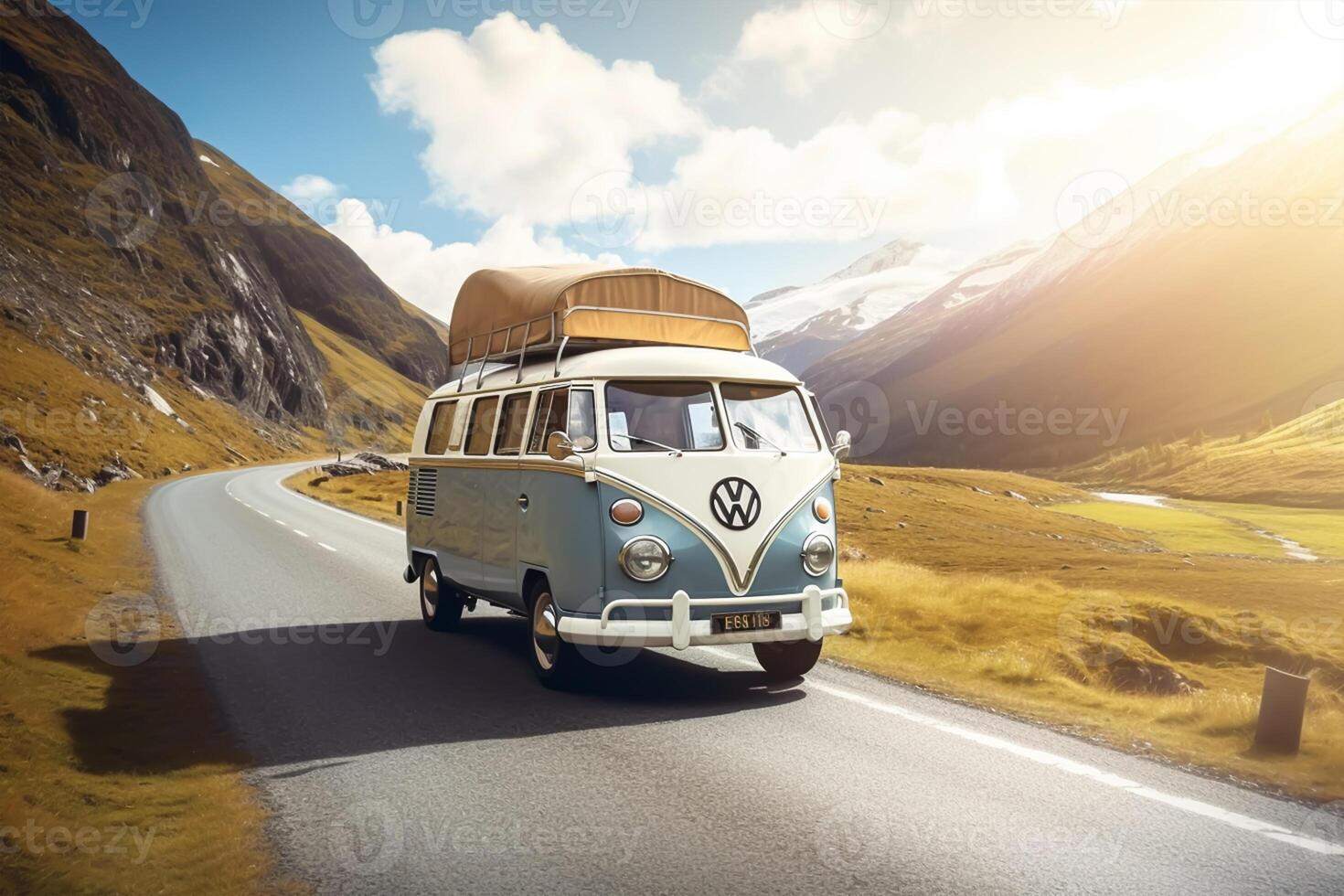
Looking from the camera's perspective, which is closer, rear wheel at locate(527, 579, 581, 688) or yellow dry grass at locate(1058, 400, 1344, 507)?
rear wheel at locate(527, 579, 581, 688)

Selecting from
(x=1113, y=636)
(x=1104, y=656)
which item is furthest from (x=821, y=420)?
(x=1113, y=636)

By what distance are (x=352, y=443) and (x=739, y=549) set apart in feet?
403

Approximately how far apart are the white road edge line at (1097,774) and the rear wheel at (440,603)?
4446mm

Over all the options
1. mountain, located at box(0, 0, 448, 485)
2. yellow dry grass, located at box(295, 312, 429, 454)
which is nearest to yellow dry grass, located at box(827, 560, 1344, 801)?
mountain, located at box(0, 0, 448, 485)

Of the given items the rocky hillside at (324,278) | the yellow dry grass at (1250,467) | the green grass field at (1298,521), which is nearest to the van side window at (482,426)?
the green grass field at (1298,521)

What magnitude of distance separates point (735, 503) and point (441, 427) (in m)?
4.70

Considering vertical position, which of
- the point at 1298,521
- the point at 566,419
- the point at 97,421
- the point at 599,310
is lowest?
the point at 97,421

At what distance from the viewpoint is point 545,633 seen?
26.0ft

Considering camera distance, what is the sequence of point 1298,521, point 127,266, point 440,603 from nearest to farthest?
1. point 440,603
2. point 1298,521
3. point 127,266

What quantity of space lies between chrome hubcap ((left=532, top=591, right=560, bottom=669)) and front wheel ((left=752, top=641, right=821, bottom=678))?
1.85 meters

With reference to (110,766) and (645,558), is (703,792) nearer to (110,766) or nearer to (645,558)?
(645,558)

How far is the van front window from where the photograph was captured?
318 inches

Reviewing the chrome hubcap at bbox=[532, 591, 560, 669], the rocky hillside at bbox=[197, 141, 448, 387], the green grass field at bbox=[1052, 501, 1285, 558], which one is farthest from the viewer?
the rocky hillside at bbox=[197, 141, 448, 387]

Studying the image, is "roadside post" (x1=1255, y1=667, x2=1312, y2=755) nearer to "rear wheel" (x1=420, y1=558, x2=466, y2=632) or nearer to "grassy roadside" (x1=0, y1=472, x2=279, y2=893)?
"grassy roadside" (x1=0, y1=472, x2=279, y2=893)
